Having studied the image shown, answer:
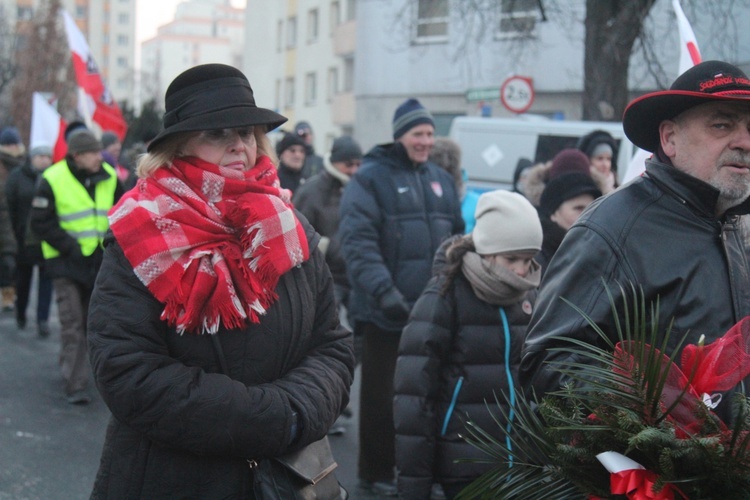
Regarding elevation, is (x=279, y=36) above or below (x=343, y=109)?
above

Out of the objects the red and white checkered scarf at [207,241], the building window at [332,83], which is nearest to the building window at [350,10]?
the building window at [332,83]

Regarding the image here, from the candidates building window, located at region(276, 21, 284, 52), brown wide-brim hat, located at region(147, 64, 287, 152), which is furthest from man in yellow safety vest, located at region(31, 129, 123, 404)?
building window, located at region(276, 21, 284, 52)

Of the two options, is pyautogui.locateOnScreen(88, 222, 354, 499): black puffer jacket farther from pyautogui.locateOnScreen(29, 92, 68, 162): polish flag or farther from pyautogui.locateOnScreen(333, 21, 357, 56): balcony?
pyautogui.locateOnScreen(333, 21, 357, 56): balcony

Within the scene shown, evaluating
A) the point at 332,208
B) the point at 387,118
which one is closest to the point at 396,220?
the point at 332,208

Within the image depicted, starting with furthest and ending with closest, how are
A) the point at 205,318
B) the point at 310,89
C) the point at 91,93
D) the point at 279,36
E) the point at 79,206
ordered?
the point at 279,36, the point at 310,89, the point at 91,93, the point at 79,206, the point at 205,318

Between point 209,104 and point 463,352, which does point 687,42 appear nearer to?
point 463,352

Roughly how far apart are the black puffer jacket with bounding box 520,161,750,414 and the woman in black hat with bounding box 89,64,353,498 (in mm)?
712

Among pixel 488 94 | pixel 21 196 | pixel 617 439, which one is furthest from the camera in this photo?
pixel 488 94

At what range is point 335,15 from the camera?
45656mm

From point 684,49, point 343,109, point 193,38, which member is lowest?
point 343,109

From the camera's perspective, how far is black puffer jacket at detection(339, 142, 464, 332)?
6000 mm

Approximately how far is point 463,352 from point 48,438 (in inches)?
144

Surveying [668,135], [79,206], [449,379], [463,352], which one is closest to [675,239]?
[668,135]

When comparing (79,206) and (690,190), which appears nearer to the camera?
(690,190)
